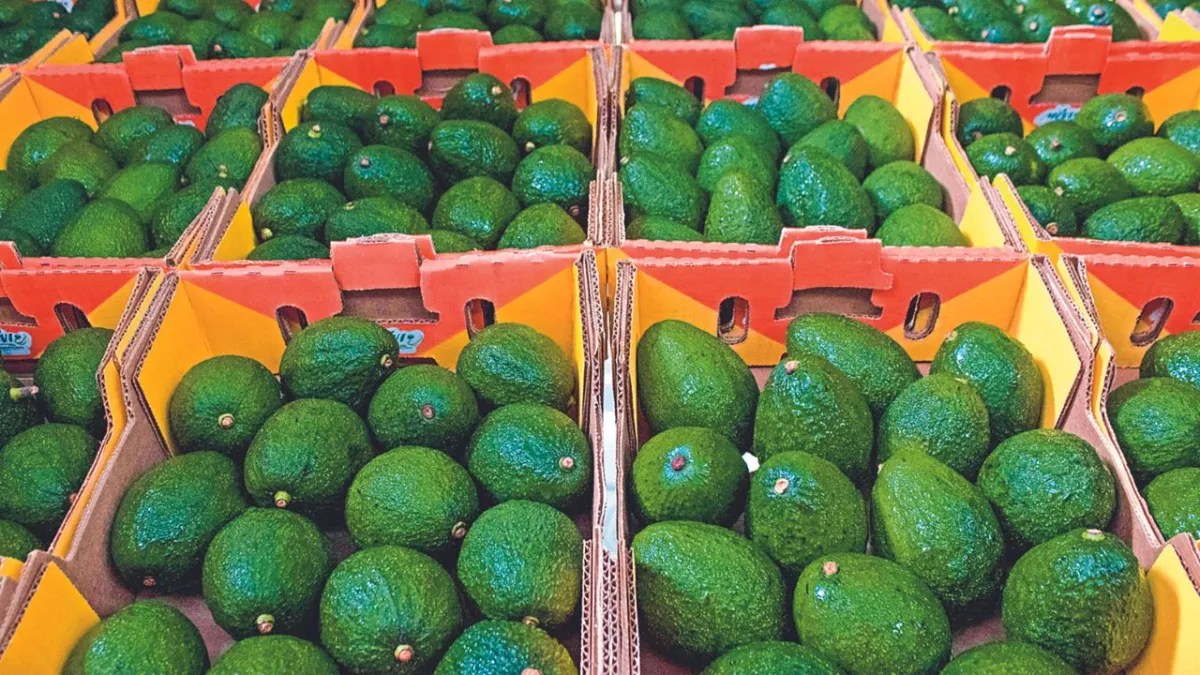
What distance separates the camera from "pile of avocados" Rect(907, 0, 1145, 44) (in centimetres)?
328

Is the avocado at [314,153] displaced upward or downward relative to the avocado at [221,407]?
upward

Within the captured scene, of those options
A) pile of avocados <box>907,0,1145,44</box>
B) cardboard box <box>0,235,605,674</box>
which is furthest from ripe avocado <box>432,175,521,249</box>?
pile of avocados <box>907,0,1145,44</box>

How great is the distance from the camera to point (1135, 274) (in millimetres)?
1981

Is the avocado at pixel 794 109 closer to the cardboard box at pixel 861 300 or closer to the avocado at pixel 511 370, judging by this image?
the cardboard box at pixel 861 300

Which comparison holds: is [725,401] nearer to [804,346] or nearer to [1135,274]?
[804,346]

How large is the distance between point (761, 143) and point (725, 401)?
110 cm

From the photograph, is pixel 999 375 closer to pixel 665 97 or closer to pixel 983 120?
pixel 983 120

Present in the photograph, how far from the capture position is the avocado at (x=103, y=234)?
222cm

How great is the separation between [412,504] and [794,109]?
176 centimetres

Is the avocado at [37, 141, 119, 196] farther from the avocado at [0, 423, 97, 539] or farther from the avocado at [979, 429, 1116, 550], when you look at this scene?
the avocado at [979, 429, 1116, 550]

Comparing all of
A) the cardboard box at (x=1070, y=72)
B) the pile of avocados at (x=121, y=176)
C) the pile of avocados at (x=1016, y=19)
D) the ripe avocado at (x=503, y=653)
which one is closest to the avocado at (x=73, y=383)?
the pile of avocados at (x=121, y=176)

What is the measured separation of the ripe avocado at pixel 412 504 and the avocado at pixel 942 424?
79cm

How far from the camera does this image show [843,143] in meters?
2.51

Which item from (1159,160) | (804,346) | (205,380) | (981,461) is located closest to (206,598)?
(205,380)
